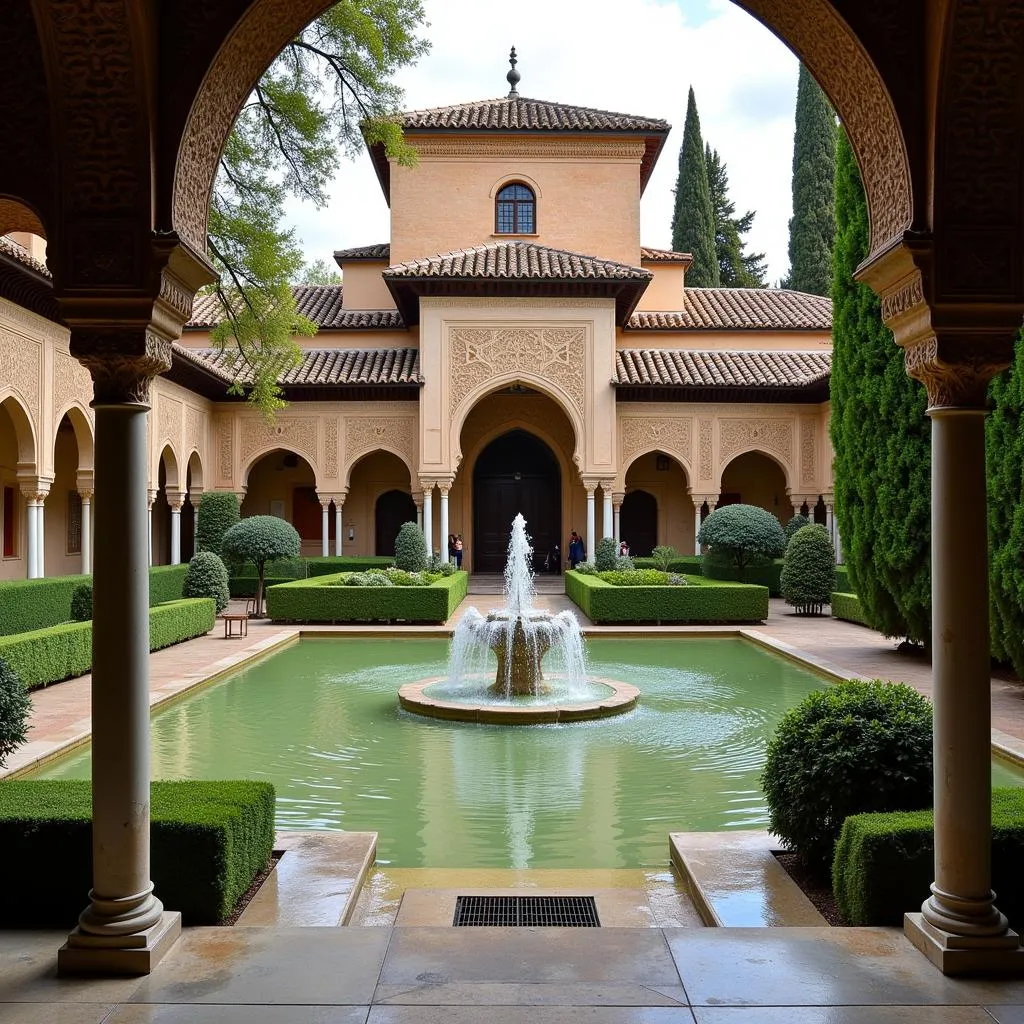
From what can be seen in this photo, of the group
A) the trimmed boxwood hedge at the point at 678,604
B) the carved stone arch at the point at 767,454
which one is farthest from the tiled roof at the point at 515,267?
the trimmed boxwood hedge at the point at 678,604

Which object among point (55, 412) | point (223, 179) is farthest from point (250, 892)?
point (55, 412)

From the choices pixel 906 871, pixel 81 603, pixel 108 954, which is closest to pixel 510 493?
pixel 81 603

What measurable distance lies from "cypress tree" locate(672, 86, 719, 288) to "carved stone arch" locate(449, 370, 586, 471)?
18.8 m

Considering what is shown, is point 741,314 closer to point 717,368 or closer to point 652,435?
point 717,368

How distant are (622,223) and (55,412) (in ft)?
55.0

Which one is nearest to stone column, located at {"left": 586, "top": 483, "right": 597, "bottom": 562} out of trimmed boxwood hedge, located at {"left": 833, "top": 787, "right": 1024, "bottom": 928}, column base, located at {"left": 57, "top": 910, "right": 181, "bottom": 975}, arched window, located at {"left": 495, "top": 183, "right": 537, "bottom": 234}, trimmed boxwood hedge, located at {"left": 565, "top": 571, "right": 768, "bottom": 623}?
trimmed boxwood hedge, located at {"left": 565, "top": 571, "right": 768, "bottom": 623}

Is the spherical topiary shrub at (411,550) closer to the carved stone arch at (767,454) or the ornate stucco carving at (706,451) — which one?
the ornate stucco carving at (706,451)

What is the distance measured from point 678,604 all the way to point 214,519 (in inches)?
444

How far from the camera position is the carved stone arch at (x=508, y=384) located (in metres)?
24.3

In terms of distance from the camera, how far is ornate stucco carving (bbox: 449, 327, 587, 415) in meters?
24.4

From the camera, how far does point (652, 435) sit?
25.6m

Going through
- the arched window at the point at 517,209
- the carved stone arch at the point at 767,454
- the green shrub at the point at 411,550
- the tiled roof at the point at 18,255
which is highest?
the arched window at the point at 517,209

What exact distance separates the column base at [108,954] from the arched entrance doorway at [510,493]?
25.7 m

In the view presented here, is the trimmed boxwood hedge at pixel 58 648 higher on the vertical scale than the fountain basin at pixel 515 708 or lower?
higher
